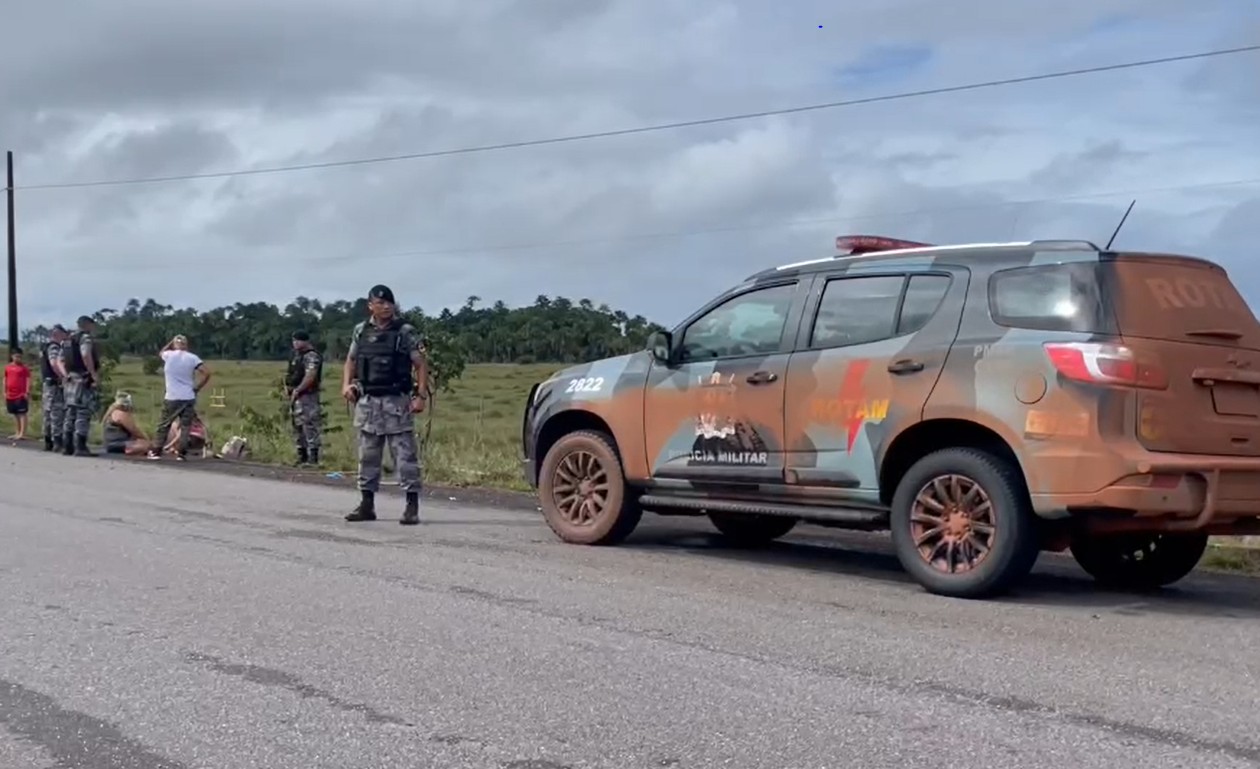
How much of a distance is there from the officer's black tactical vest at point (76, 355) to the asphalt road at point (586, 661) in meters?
10.3

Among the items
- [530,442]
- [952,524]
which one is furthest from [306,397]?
[952,524]

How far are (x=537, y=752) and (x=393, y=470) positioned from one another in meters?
11.7

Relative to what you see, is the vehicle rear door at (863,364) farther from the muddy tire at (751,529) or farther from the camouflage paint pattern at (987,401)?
the muddy tire at (751,529)

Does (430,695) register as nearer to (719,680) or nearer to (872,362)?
(719,680)

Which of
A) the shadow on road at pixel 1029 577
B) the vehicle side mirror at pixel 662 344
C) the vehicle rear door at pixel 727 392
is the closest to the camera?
the shadow on road at pixel 1029 577

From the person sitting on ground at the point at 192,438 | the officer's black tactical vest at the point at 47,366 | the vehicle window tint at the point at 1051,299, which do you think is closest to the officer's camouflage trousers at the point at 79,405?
the officer's black tactical vest at the point at 47,366

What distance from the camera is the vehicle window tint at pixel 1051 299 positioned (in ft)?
25.3

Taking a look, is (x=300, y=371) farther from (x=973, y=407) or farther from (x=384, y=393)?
(x=973, y=407)

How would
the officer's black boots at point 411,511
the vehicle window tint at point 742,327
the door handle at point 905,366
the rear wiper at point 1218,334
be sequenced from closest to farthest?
the rear wiper at point 1218,334, the door handle at point 905,366, the vehicle window tint at point 742,327, the officer's black boots at point 411,511

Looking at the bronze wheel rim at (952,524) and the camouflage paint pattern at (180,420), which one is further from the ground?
the camouflage paint pattern at (180,420)

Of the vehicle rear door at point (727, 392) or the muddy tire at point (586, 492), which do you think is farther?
the muddy tire at point (586, 492)

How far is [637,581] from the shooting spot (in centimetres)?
871

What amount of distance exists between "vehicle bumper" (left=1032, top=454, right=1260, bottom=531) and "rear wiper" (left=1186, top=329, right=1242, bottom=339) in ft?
2.07

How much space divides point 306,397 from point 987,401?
39.0 ft
